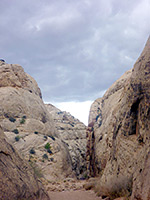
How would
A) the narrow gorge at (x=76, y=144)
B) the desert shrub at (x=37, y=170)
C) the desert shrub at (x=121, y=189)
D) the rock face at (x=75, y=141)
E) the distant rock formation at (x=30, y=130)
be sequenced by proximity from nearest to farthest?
the narrow gorge at (x=76, y=144) < the desert shrub at (x=121, y=189) < the desert shrub at (x=37, y=170) < the distant rock formation at (x=30, y=130) < the rock face at (x=75, y=141)

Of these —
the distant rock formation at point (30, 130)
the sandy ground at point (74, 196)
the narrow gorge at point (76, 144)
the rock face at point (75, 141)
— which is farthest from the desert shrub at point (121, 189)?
the rock face at point (75, 141)

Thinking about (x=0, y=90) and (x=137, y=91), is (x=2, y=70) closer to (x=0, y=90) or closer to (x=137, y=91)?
(x=0, y=90)

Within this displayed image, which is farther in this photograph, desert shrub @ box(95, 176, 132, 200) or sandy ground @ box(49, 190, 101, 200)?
sandy ground @ box(49, 190, 101, 200)

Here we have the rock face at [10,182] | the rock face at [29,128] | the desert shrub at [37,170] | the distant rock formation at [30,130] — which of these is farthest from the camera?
the rock face at [29,128]

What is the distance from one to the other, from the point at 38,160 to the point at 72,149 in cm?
2378

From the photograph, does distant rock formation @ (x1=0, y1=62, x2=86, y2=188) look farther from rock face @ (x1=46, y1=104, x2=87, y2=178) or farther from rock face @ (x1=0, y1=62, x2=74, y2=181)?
rock face @ (x1=46, y1=104, x2=87, y2=178)

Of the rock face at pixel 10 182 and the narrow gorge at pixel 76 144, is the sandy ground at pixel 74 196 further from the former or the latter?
the rock face at pixel 10 182

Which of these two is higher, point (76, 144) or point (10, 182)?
point (10, 182)

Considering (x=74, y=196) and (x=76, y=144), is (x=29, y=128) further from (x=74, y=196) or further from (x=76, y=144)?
(x=76, y=144)

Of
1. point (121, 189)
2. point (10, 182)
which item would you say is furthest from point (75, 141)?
point (10, 182)

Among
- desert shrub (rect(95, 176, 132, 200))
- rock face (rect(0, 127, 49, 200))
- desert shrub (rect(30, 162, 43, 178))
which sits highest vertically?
rock face (rect(0, 127, 49, 200))

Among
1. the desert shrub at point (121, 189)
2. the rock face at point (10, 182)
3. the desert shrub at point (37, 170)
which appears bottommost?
the desert shrub at point (37, 170)

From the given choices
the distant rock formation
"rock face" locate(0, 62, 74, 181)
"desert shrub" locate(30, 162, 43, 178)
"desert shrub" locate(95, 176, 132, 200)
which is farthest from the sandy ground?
"rock face" locate(0, 62, 74, 181)

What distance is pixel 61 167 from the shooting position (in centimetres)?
3475
